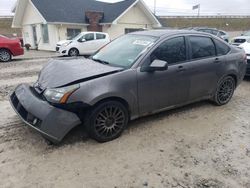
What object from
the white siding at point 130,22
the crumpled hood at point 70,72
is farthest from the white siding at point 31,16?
the crumpled hood at point 70,72

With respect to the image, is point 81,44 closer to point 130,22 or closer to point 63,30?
point 63,30

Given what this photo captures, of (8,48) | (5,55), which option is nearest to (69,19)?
(8,48)

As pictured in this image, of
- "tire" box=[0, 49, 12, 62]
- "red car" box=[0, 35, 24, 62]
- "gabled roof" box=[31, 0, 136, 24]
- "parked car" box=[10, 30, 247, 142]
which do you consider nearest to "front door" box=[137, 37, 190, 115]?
"parked car" box=[10, 30, 247, 142]

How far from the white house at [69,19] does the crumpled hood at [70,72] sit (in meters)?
17.4

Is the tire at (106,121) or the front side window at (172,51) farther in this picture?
the front side window at (172,51)

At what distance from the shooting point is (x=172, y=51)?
427 centimetres

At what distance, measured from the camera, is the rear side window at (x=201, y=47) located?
4.56m

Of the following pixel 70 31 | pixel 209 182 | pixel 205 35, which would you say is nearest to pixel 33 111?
pixel 209 182

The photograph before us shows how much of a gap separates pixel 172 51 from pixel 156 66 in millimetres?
711

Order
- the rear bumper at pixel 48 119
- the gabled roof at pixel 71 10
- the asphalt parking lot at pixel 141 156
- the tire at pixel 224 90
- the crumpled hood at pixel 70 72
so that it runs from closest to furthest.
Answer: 1. the asphalt parking lot at pixel 141 156
2. the rear bumper at pixel 48 119
3. the crumpled hood at pixel 70 72
4. the tire at pixel 224 90
5. the gabled roof at pixel 71 10

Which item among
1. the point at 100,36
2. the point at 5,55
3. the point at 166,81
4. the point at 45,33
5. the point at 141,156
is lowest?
the point at 141,156

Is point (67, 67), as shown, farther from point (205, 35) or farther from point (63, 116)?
point (205, 35)

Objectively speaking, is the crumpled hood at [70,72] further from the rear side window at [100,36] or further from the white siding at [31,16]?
the white siding at [31,16]

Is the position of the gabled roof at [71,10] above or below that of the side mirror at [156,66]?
above
